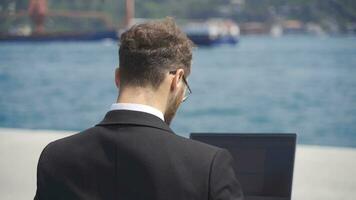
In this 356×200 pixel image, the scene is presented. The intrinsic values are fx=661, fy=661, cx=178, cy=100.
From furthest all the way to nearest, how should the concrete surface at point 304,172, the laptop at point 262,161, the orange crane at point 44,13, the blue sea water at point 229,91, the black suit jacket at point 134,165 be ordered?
the orange crane at point 44,13 → the blue sea water at point 229,91 → the concrete surface at point 304,172 → the laptop at point 262,161 → the black suit jacket at point 134,165

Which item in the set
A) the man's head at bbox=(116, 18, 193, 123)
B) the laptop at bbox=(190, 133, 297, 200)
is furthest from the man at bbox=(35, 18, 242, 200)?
the laptop at bbox=(190, 133, 297, 200)

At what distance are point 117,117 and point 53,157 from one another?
12 centimetres

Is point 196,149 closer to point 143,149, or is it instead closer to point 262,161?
point 143,149

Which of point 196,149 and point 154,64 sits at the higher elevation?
point 154,64

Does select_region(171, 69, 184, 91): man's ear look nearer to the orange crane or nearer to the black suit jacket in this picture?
the black suit jacket

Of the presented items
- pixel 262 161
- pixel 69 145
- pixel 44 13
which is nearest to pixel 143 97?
pixel 69 145

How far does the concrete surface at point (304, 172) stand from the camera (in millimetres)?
3344

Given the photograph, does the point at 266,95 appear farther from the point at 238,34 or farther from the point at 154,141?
the point at 154,141

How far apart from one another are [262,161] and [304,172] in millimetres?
2293

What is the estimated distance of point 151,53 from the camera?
100cm

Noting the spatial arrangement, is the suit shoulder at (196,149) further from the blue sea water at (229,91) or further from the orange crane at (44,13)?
the orange crane at (44,13)

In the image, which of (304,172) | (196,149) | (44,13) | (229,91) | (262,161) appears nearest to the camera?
(196,149)

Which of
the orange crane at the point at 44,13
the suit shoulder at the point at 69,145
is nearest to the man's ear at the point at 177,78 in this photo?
the suit shoulder at the point at 69,145

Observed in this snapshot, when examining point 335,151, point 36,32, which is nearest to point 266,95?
point 36,32
